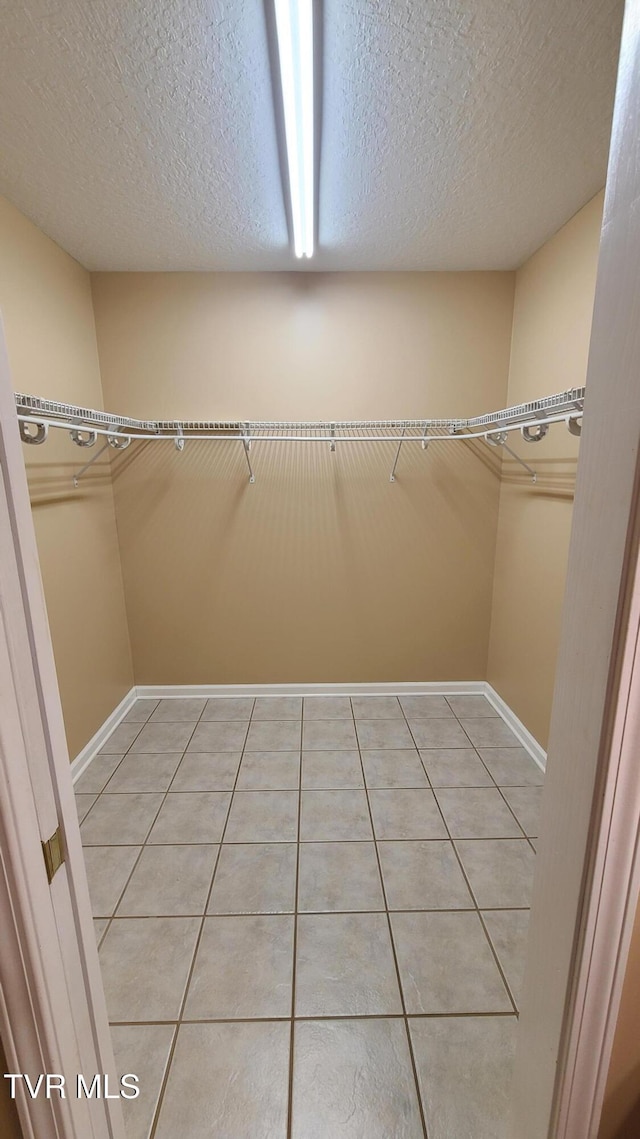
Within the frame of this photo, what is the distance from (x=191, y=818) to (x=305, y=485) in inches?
70.6

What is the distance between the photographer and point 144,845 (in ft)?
5.68

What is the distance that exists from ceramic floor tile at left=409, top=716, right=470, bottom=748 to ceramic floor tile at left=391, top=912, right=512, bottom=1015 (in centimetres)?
95

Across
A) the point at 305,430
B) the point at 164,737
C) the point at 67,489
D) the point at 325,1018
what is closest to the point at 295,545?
the point at 305,430

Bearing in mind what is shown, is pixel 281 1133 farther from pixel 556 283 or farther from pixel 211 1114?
pixel 556 283

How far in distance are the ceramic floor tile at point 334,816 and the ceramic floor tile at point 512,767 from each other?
0.70 metres

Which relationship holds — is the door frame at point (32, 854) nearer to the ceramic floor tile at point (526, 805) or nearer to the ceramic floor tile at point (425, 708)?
the ceramic floor tile at point (526, 805)

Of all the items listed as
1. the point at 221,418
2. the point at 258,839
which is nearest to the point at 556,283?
the point at 221,418

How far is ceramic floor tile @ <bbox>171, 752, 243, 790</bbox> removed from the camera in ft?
6.77

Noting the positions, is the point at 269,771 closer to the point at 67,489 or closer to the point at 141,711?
the point at 141,711

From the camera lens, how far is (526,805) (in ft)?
6.29

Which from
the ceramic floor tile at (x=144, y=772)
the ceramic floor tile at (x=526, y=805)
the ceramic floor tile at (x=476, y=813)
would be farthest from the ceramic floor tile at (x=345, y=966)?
the ceramic floor tile at (x=144, y=772)

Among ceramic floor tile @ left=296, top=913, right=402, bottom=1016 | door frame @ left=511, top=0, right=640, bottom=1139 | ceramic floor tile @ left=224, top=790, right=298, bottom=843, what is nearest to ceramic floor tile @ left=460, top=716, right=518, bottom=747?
ceramic floor tile @ left=224, top=790, right=298, bottom=843

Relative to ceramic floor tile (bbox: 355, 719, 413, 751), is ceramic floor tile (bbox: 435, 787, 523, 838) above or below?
above

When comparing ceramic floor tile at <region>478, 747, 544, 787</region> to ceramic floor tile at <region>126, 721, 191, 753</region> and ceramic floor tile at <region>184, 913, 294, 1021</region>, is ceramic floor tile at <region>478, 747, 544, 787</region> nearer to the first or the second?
ceramic floor tile at <region>184, 913, 294, 1021</region>
